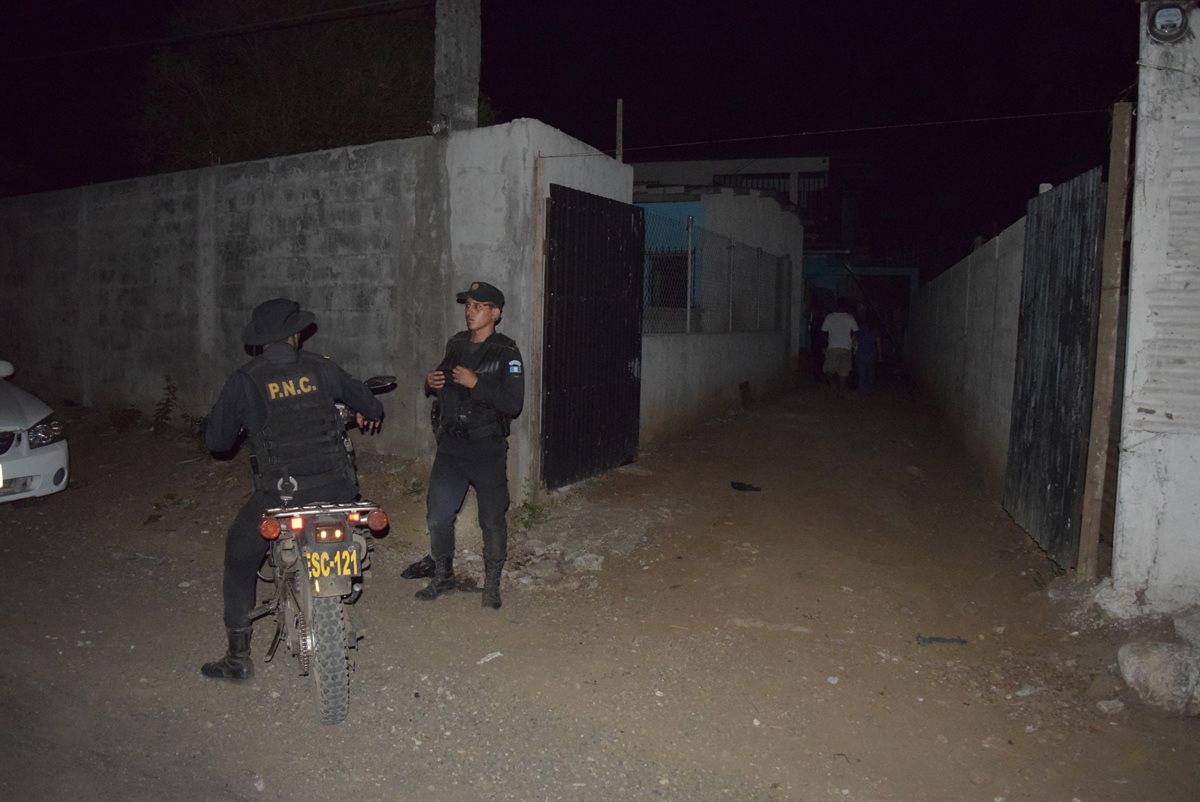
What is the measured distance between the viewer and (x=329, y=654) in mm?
3584

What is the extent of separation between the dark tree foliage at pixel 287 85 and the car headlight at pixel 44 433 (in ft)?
18.9

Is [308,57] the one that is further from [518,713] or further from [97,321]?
[518,713]

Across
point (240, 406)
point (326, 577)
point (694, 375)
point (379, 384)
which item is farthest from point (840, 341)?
point (326, 577)

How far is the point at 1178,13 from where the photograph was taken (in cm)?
450

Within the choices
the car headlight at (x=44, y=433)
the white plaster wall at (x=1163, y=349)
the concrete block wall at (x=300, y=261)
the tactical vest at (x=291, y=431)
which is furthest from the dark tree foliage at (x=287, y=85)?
the white plaster wall at (x=1163, y=349)

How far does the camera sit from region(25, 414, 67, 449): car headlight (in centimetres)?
660

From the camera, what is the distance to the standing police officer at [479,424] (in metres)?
5.04

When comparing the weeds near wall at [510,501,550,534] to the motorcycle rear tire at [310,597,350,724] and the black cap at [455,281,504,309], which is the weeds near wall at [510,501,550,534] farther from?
the motorcycle rear tire at [310,597,350,724]

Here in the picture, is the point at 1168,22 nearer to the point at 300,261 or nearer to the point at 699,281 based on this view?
the point at 300,261

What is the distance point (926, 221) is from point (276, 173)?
31100mm

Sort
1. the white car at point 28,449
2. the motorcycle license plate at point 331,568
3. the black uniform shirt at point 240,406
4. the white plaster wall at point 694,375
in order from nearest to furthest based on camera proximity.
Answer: the motorcycle license plate at point 331,568
the black uniform shirt at point 240,406
the white car at point 28,449
the white plaster wall at point 694,375

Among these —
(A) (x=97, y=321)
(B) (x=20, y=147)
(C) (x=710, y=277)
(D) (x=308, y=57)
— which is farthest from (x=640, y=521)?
(B) (x=20, y=147)

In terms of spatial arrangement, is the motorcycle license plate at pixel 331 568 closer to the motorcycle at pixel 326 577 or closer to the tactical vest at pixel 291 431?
the motorcycle at pixel 326 577

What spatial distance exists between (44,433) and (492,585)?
13.2 ft
